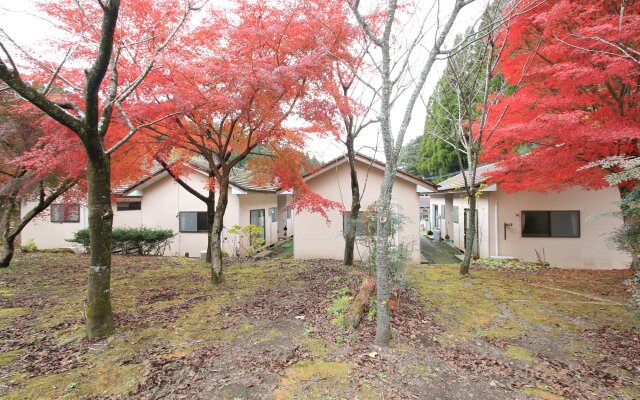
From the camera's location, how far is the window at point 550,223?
1042 centimetres

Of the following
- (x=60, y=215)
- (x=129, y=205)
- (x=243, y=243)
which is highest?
(x=129, y=205)

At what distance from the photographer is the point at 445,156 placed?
71.9 ft

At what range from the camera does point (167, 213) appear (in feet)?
43.6

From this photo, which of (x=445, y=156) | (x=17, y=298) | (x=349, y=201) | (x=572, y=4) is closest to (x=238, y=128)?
(x=349, y=201)

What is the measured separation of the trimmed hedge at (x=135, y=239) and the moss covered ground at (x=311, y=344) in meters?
4.64

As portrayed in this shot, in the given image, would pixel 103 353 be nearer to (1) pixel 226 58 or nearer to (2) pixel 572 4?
(1) pixel 226 58

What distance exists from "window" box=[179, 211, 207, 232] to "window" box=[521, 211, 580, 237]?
1269 cm

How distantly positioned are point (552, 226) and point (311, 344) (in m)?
10.7

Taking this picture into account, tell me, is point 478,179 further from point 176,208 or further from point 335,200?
point 176,208

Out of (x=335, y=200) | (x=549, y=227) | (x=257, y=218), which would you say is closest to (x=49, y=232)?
(x=257, y=218)

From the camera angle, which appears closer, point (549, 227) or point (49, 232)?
point (549, 227)

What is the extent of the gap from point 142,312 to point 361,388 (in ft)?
13.8

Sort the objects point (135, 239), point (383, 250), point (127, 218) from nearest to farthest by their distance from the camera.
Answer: point (383, 250)
point (135, 239)
point (127, 218)

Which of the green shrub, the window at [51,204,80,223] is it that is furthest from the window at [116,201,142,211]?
the green shrub
